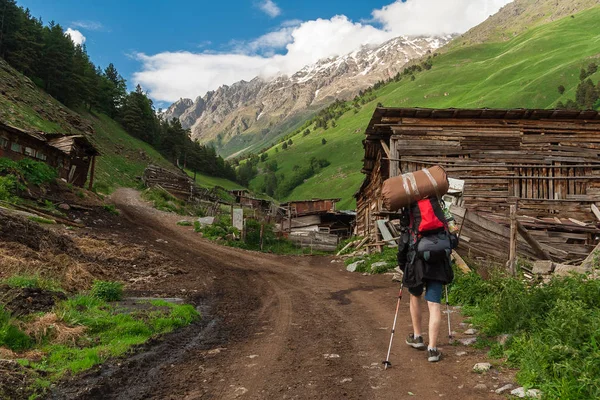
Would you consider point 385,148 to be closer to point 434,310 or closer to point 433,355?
point 434,310

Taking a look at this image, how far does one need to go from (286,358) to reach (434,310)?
7.30 ft

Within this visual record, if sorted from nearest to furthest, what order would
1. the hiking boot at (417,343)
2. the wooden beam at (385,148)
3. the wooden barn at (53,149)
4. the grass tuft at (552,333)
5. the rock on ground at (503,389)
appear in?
the grass tuft at (552,333) < the rock on ground at (503,389) < the hiking boot at (417,343) < the wooden beam at (385,148) < the wooden barn at (53,149)

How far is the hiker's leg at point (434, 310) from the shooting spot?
16.6 ft

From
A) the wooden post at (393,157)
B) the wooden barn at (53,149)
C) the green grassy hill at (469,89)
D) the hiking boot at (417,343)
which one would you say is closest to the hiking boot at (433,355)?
the hiking boot at (417,343)

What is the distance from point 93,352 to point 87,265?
6.82 m

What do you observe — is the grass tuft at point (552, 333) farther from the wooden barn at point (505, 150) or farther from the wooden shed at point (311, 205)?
the wooden shed at point (311, 205)

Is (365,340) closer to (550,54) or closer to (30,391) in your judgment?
(30,391)

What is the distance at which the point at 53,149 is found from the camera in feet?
86.2

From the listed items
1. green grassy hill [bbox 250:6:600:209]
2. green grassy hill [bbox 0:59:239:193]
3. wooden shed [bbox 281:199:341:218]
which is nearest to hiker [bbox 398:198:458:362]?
green grassy hill [bbox 0:59:239:193]

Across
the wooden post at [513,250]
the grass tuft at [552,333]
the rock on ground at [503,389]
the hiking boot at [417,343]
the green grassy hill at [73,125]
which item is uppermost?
the green grassy hill at [73,125]

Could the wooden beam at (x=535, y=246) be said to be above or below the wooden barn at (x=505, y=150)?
below

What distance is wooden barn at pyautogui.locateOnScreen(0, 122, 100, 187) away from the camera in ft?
71.9

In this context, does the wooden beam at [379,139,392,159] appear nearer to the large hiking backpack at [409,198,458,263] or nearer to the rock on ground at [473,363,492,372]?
the large hiking backpack at [409,198,458,263]

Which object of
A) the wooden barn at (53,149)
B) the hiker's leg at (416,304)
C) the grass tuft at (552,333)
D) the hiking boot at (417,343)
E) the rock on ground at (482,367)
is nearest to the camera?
A: the grass tuft at (552,333)
